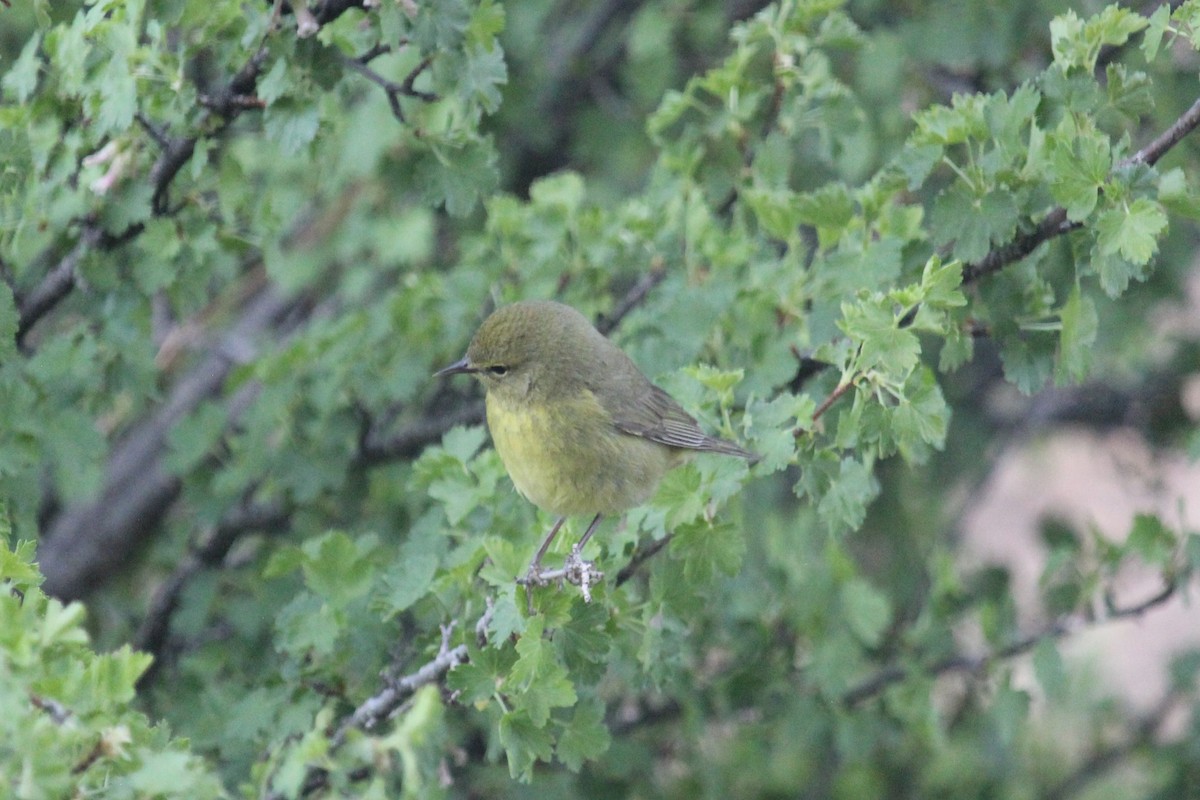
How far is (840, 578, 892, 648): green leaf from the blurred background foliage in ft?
0.04

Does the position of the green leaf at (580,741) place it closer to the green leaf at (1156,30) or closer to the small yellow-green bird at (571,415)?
the small yellow-green bird at (571,415)

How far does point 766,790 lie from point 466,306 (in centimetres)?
262

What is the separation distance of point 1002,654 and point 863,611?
1.61 feet

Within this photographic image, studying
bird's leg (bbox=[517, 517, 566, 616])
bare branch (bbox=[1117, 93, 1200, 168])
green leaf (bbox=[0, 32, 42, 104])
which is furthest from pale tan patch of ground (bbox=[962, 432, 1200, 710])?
green leaf (bbox=[0, 32, 42, 104])

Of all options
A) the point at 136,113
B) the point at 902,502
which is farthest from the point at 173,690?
the point at 902,502

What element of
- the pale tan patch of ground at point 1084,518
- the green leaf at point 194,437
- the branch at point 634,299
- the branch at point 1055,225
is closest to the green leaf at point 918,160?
the branch at point 1055,225

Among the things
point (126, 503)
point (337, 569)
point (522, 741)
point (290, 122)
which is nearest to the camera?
point (522, 741)

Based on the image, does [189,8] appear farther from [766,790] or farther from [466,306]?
[766,790]

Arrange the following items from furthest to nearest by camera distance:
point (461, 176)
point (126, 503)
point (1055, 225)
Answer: point (126, 503) < point (461, 176) < point (1055, 225)

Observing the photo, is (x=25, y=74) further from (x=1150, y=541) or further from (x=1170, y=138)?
(x=1150, y=541)

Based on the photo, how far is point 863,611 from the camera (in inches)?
173

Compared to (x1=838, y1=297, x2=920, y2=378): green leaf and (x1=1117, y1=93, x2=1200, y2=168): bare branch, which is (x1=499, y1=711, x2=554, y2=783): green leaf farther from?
(x1=1117, y1=93, x2=1200, y2=168): bare branch

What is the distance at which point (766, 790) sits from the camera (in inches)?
228

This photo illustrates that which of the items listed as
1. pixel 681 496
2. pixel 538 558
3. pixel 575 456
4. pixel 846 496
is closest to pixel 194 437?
pixel 575 456
